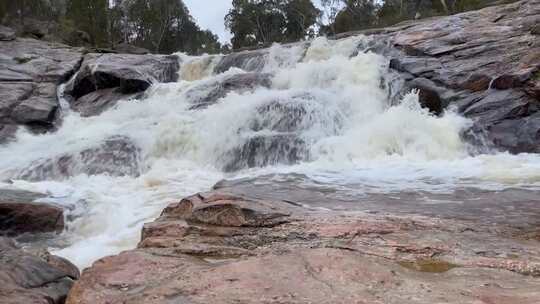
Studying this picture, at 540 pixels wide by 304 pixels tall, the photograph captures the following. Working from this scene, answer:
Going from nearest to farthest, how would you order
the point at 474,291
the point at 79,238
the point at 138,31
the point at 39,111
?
1. the point at 474,291
2. the point at 79,238
3. the point at 39,111
4. the point at 138,31

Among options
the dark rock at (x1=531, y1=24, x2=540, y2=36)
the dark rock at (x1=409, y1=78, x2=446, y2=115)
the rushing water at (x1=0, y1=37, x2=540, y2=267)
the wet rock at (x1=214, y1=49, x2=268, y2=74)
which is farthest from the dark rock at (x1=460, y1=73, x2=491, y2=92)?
the wet rock at (x1=214, y1=49, x2=268, y2=74)

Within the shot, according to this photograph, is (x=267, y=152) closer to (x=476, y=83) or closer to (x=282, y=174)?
(x=282, y=174)

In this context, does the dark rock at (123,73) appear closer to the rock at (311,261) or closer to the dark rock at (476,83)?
the dark rock at (476,83)

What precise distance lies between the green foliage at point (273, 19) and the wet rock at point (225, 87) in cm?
3234

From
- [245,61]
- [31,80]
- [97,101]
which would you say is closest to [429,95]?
[245,61]

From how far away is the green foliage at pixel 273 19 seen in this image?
4781cm

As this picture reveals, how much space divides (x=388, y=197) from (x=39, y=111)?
14039 millimetres

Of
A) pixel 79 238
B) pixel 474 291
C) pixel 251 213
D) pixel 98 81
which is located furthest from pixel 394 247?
pixel 98 81

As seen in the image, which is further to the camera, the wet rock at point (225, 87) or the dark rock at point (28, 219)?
the wet rock at point (225, 87)

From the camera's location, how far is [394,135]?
35.7 feet

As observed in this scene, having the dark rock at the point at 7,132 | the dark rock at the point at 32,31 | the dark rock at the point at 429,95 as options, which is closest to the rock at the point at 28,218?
the dark rock at the point at 429,95

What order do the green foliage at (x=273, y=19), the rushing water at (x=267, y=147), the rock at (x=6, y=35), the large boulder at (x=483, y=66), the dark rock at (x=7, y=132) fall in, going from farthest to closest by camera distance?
the green foliage at (x=273, y=19) → the rock at (x=6, y=35) → the dark rock at (x=7, y=132) → the large boulder at (x=483, y=66) → the rushing water at (x=267, y=147)

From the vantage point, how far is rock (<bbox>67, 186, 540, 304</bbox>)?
9.66ft

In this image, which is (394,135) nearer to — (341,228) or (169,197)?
Result: (169,197)
